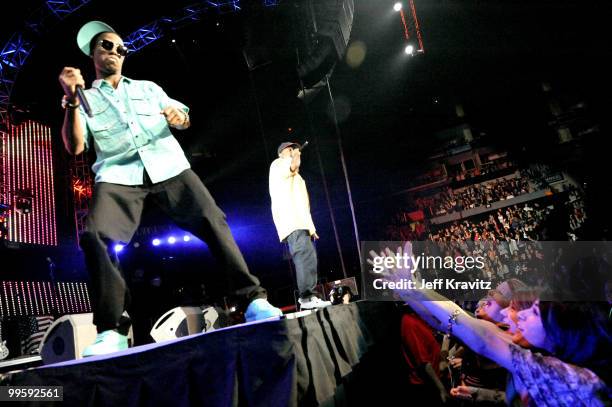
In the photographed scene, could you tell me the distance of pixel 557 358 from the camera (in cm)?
197

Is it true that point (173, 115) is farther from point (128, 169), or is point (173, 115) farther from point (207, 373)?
point (207, 373)

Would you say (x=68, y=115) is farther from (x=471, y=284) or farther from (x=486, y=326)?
(x=471, y=284)

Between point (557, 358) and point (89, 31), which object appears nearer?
point (557, 358)

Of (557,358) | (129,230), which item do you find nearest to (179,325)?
(129,230)

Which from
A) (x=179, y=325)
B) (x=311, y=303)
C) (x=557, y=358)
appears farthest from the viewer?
(x=179, y=325)

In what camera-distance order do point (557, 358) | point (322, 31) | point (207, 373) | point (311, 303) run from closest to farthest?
point (207, 373) → point (557, 358) → point (311, 303) → point (322, 31)

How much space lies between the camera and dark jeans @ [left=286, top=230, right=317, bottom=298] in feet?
14.0

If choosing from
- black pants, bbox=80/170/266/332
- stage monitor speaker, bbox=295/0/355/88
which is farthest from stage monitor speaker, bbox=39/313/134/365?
stage monitor speaker, bbox=295/0/355/88

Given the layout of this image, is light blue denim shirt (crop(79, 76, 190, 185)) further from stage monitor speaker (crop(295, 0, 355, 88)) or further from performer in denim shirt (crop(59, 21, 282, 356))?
stage monitor speaker (crop(295, 0, 355, 88))

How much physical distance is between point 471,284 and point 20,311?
1030 centimetres

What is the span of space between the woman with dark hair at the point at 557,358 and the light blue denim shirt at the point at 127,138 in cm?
221

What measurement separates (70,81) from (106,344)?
1.33m

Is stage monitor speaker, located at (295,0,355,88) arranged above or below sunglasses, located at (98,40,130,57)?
above

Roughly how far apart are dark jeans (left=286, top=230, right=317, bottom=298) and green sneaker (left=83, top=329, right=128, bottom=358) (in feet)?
8.01
